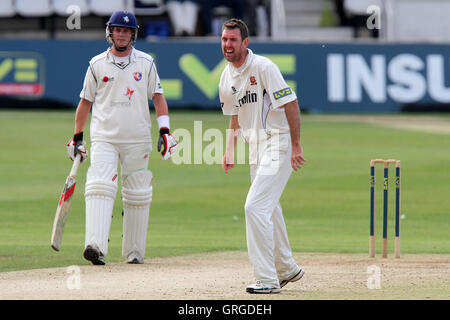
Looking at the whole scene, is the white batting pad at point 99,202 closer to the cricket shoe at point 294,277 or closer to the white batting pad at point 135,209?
the white batting pad at point 135,209

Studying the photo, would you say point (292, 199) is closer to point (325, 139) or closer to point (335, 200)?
point (335, 200)

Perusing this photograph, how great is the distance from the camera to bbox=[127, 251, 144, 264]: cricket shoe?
9.48 metres

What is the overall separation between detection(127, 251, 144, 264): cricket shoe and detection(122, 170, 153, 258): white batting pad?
22 millimetres

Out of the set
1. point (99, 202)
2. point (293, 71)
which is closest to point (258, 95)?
point (99, 202)

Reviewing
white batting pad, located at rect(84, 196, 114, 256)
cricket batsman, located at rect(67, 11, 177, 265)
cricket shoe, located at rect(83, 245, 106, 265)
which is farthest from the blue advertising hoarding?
cricket shoe, located at rect(83, 245, 106, 265)

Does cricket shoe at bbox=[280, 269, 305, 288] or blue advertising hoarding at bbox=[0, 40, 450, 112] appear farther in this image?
blue advertising hoarding at bbox=[0, 40, 450, 112]

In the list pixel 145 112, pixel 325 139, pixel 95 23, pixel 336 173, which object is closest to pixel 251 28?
pixel 95 23

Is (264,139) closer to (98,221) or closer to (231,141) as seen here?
(231,141)

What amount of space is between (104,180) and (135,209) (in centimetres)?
58

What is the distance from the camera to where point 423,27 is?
3428cm

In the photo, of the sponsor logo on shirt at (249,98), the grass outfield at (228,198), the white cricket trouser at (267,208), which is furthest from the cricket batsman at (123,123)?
the white cricket trouser at (267,208)

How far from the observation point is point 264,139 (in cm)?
792

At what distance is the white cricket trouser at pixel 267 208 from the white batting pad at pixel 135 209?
1702mm

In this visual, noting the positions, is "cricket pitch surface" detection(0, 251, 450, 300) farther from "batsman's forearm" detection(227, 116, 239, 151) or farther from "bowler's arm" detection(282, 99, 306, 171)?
"batsman's forearm" detection(227, 116, 239, 151)
